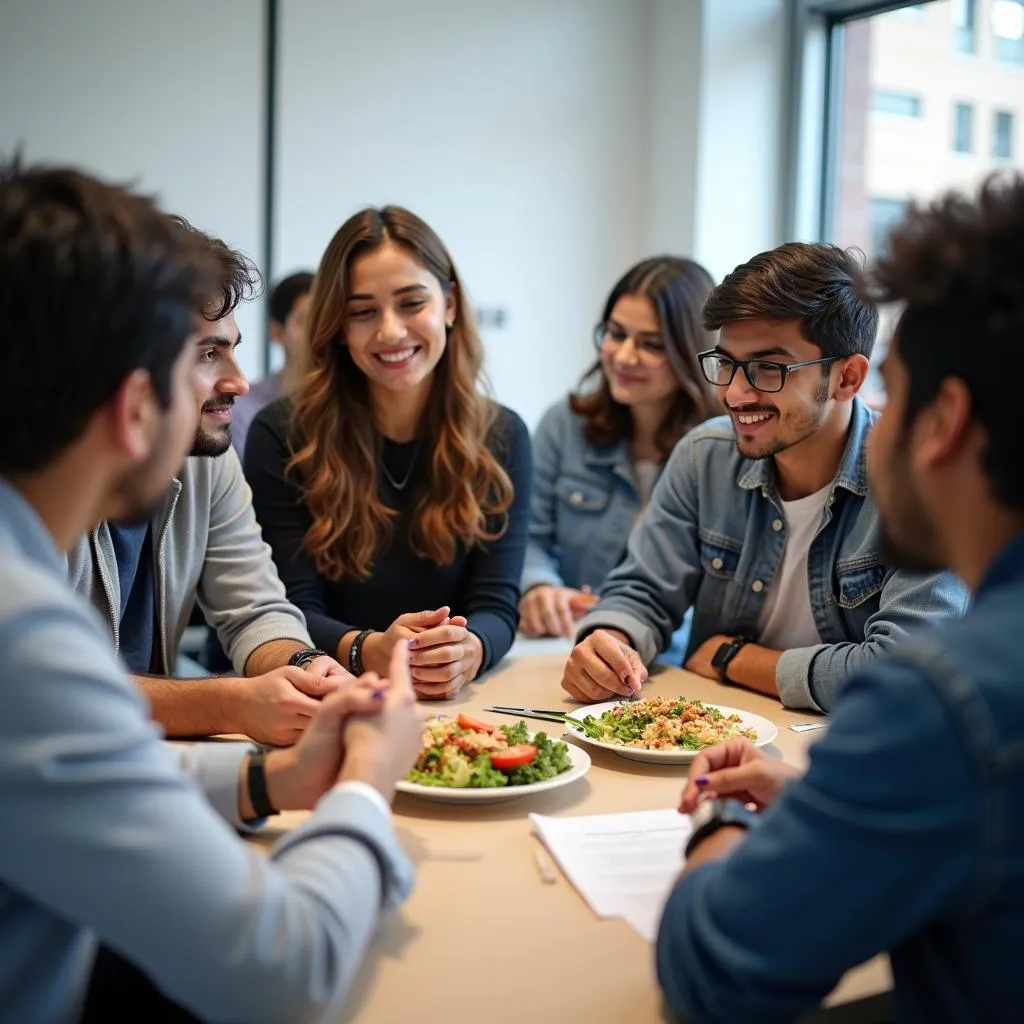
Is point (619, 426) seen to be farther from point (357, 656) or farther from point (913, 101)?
point (913, 101)

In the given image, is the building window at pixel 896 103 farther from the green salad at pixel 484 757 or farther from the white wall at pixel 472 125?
the green salad at pixel 484 757

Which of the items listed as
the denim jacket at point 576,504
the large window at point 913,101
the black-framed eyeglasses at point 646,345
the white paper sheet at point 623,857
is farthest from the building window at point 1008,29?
the white paper sheet at point 623,857

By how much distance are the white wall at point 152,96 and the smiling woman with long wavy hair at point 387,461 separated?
6.10 ft

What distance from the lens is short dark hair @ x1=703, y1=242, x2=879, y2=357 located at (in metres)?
2.11

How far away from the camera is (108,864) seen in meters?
0.89

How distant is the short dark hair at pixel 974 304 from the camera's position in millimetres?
963

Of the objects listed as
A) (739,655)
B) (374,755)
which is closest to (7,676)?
→ (374,755)

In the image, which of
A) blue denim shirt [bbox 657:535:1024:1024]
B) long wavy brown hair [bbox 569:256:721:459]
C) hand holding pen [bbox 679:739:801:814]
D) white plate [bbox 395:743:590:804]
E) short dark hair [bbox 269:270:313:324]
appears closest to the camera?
blue denim shirt [bbox 657:535:1024:1024]

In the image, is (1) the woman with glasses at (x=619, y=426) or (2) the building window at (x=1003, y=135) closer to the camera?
(1) the woman with glasses at (x=619, y=426)

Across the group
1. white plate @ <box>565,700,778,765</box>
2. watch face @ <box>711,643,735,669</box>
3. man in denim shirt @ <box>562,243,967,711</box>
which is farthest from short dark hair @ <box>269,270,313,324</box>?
white plate @ <box>565,700,778,765</box>

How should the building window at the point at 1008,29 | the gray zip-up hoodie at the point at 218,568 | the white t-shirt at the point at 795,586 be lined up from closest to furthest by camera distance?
1. the gray zip-up hoodie at the point at 218,568
2. the white t-shirt at the point at 795,586
3. the building window at the point at 1008,29

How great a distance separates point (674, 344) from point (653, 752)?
1724mm

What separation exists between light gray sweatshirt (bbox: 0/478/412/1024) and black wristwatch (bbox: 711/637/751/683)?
128 centimetres

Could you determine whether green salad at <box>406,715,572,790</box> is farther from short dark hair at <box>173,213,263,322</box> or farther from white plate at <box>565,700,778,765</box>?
short dark hair at <box>173,213,263,322</box>
